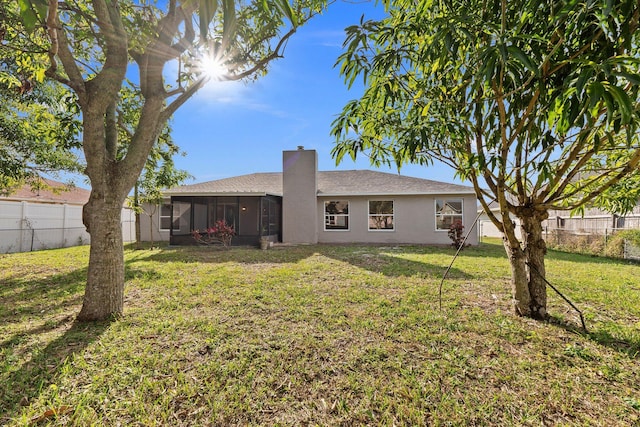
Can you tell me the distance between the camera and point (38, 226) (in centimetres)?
1221

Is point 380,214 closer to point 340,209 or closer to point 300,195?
point 340,209

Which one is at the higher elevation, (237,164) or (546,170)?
(237,164)

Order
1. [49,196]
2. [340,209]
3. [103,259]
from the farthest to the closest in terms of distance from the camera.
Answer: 1. [49,196]
2. [340,209]
3. [103,259]

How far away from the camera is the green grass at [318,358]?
2180 mm

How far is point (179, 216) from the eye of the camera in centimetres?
1536

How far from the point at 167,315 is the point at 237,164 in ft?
54.1

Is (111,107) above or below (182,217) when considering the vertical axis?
above

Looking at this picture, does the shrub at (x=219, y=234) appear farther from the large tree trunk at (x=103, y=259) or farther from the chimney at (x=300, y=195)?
the large tree trunk at (x=103, y=259)

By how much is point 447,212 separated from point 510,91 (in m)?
11.5

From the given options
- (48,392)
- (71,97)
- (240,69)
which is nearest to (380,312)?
(48,392)

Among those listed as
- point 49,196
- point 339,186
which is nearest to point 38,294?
point 339,186

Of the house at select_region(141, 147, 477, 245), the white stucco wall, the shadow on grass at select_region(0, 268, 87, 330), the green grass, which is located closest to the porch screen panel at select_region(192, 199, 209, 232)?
the house at select_region(141, 147, 477, 245)

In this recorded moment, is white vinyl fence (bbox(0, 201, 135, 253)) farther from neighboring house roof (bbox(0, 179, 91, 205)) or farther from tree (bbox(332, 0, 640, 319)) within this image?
tree (bbox(332, 0, 640, 319))

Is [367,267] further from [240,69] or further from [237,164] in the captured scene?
[237,164]
